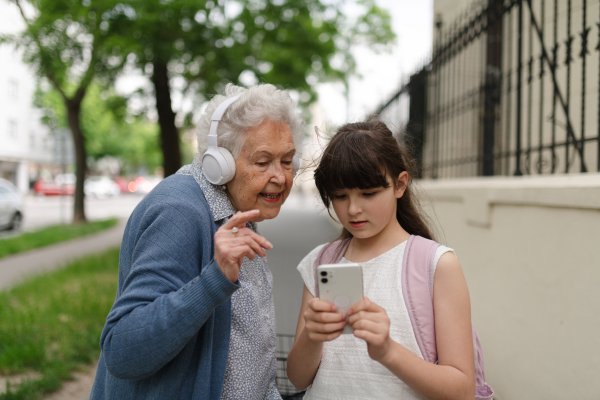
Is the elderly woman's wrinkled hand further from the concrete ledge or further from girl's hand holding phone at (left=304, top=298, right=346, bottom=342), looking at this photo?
the concrete ledge

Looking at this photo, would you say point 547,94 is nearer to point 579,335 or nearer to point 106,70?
point 579,335

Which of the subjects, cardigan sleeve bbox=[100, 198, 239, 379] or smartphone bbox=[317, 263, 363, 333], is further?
cardigan sleeve bbox=[100, 198, 239, 379]

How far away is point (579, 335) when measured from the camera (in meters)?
2.13

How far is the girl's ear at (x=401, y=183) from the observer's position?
162 centimetres

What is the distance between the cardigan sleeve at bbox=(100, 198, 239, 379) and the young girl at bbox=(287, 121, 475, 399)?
32 cm

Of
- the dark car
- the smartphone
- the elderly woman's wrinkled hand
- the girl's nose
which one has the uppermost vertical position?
the girl's nose

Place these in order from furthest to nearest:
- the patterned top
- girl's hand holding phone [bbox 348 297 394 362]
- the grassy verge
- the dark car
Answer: the dark car → the grassy verge → the patterned top → girl's hand holding phone [bbox 348 297 394 362]

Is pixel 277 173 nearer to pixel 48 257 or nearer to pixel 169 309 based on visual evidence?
pixel 169 309

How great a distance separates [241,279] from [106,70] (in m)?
9.91

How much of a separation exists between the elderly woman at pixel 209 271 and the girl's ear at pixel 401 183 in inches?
17.2

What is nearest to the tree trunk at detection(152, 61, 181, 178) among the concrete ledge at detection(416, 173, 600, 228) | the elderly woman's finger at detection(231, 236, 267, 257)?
the concrete ledge at detection(416, 173, 600, 228)

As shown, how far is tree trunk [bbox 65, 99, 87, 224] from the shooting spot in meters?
12.7

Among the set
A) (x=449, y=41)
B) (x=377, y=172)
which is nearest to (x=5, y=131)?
(x=449, y=41)

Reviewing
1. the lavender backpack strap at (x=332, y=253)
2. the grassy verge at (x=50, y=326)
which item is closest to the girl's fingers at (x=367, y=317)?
the lavender backpack strap at (x=332, y=253)
